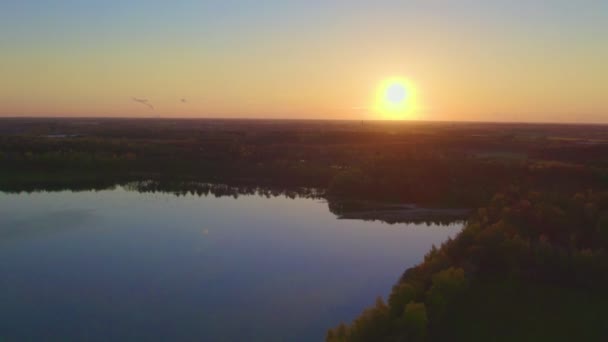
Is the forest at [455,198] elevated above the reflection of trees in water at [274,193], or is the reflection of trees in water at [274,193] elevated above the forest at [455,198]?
the forest at [455,198]

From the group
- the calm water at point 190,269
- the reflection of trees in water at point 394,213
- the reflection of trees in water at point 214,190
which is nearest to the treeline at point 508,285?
the calm water at point 190,269

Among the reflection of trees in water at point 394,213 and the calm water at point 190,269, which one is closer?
the calm water at point 190,269

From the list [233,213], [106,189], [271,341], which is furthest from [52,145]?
[271,341]

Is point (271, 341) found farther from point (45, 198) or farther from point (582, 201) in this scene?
point (45, 198)

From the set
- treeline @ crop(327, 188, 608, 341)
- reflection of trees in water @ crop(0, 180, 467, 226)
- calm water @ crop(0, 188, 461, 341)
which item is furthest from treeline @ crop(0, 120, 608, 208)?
treeline @ crop(327, 188, 608, 341)

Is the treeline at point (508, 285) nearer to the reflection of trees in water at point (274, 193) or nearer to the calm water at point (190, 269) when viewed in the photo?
the calm water at point (190, 269)

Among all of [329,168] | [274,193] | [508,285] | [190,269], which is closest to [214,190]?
[274,193]
